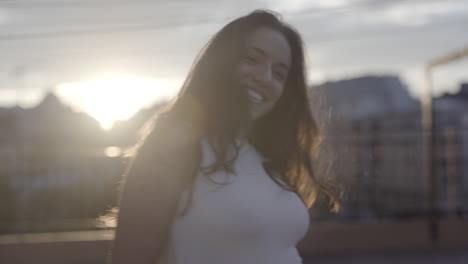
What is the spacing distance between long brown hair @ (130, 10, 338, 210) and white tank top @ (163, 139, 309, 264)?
0.05 m

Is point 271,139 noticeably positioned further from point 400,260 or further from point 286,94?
point 400,260

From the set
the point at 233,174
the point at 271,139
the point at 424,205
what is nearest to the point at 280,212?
the point at 233,174

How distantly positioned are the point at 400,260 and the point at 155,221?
Answer: 22.7 ft

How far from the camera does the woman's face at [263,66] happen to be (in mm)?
1663

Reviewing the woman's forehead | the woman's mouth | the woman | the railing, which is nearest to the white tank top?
the woman

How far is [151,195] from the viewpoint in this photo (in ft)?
4.65

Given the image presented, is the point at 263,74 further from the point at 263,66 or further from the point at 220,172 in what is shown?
the point at 220,172

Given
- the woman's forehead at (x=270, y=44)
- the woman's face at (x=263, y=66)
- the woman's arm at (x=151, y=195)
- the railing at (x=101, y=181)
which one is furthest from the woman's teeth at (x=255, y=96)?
the railing at (x=101, y=181)

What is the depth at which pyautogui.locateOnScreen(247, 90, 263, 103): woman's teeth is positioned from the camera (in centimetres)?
167

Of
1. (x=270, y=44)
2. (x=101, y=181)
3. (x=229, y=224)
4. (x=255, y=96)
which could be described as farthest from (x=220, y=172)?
(x=101, y=181)

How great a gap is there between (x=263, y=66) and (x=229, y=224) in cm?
45

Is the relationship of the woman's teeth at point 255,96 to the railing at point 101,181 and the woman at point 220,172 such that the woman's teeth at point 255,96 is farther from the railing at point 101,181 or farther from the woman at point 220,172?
the railing at point 101,181

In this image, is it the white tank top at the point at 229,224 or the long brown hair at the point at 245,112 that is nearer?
the white tank top at the point at 229,224

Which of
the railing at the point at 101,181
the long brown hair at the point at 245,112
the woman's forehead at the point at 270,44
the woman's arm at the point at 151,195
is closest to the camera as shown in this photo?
the woman's arm at the point at 151,195
